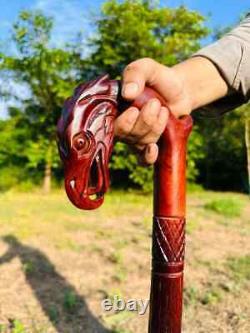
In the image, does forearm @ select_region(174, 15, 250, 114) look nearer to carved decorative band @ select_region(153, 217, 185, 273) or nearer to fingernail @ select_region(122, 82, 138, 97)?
fingernail @ select_region(122, 82, 138, 97)

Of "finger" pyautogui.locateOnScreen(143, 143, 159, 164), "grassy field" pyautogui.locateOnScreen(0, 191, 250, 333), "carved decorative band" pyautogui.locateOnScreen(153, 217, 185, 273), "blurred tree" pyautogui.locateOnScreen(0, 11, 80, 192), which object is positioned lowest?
"grassy field" pyautogui.locateOnScreen(0, 191, 250, 333)

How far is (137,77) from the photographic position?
98cm

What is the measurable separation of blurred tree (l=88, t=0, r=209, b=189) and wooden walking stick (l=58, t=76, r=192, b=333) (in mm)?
10284

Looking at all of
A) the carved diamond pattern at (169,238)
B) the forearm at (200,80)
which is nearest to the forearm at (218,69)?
the forearm at (200,80)

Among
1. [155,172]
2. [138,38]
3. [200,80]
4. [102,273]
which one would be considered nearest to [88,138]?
[155,172]

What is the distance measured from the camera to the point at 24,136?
13.2m

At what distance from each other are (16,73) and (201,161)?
695 cm

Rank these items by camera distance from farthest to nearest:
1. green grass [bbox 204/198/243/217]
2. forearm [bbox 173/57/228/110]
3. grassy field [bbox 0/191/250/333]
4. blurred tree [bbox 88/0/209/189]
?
1. blurred tree [bbox 88/0/209/189]
2. green grass [bbox 204/198/243/217]
3. grassy field [bbox 0/191/250/333]
4. forearm [bbox 173/57/228/110]

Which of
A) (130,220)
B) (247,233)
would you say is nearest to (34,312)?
(247,233)

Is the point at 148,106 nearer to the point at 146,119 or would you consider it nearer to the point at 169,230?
the point at 146,119

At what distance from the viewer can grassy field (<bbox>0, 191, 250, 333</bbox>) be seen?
277 cm

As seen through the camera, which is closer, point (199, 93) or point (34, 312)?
point (199, 93)

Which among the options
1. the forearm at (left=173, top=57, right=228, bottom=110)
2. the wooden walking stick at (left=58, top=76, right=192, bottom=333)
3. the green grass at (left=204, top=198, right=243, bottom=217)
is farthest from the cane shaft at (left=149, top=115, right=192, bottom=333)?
the green grass at (left=204, top=198, right=243, bottom=217)

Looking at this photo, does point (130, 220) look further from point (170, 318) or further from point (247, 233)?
point (170, 318)
